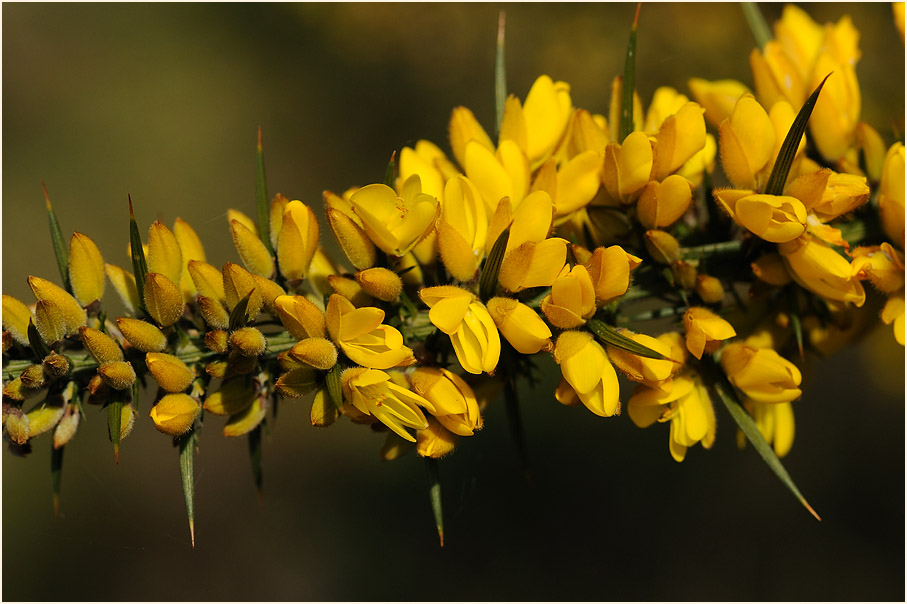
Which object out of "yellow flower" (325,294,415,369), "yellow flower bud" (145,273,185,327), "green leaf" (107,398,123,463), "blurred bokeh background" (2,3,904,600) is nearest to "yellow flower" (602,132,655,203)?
"yellow flower" (325,294,415,369)

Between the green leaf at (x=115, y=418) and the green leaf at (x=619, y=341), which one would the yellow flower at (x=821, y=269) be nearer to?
the green leaf at (x=619, y=341)

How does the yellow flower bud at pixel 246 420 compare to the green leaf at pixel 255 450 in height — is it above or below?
above

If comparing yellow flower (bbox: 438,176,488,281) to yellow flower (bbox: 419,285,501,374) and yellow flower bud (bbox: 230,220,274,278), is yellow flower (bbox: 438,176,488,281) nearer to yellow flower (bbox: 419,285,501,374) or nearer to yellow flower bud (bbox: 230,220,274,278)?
yellow flower (bbox: 419,285,501,374)

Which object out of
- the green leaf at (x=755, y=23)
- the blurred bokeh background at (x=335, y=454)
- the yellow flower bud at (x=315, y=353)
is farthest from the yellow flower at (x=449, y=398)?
the blurred bokeh background at (x=335, y=454)

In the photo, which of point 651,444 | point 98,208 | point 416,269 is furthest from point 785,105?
point 98,208

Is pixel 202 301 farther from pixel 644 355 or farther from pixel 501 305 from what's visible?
pixel 644 355

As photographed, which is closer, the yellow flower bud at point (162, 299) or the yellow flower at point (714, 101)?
the yellow flower bud at point (162, 299)
